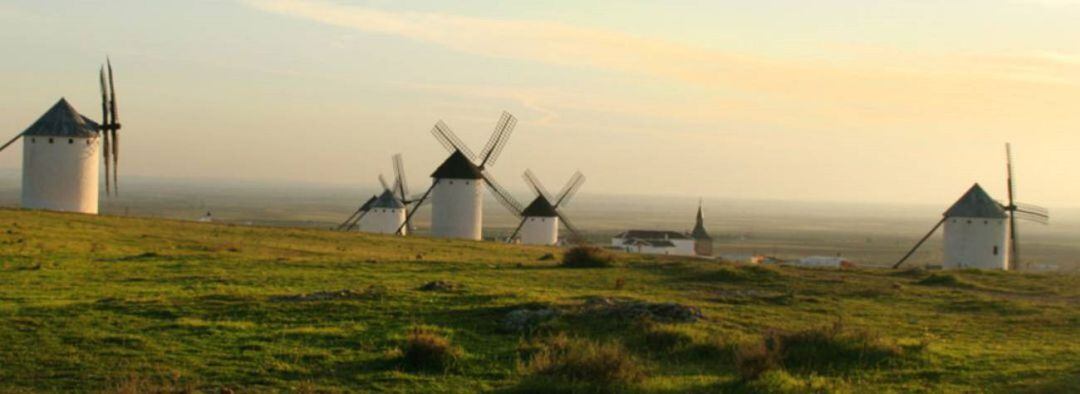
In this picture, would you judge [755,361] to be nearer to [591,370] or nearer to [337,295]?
[591,370]

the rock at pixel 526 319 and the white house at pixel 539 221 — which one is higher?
the white house at pixel 539 221

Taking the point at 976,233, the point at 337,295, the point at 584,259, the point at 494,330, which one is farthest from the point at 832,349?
the point at 976,233

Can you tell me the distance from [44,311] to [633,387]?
34.4ft

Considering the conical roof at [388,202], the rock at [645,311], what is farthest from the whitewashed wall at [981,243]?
the rock at [645,311]

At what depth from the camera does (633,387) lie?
1302cm

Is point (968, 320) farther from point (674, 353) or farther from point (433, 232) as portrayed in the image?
point (433, 232)

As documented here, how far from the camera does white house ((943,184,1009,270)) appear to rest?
5450cm

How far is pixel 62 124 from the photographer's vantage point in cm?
4966

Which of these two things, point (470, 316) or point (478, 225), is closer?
point (470, 316)

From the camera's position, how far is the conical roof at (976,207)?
2154 inches

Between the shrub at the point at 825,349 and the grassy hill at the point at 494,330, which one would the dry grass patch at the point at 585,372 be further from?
the shrub at the point at 825,349

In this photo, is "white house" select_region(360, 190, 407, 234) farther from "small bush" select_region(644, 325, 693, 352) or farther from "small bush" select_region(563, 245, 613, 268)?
"small bush" select_region(644, 325, 693, 352)

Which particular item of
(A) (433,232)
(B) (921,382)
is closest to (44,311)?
(B) (921,382)

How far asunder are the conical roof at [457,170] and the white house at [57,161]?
21.1 m
